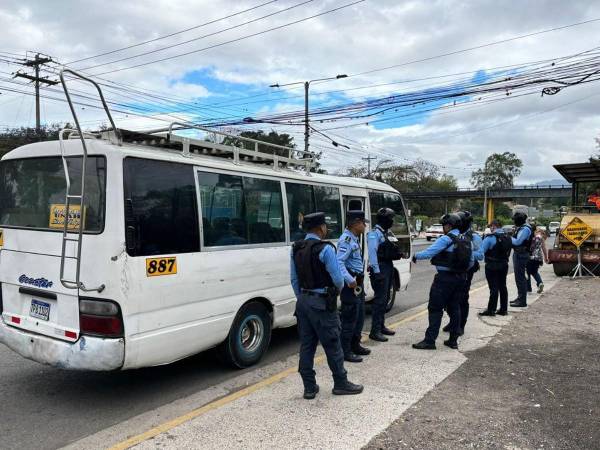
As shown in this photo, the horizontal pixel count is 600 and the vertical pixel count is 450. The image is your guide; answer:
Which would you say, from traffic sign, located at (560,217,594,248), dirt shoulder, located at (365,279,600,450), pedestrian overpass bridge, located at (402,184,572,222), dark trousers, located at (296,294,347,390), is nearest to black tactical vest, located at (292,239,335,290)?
dark trousers, located at (296,294,347,390)

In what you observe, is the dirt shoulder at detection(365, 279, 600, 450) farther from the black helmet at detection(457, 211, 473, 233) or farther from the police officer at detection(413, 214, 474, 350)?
the black helmet at detection(457, 211, 473, 233)

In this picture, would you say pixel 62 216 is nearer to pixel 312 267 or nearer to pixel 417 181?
pixel 312 267

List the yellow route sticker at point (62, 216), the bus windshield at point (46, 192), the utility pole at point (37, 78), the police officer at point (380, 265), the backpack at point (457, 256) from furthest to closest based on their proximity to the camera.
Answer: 1. the utility pole at point (37, 78)
2. the police officer at point (380, 265)
3. the backpack at point (457, 256)
4. the yellow route sticker at point (62, 216)
5. the bus windshield at point (46, 192)

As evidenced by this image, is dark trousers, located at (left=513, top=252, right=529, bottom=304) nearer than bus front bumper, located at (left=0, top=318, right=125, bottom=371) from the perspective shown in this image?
No

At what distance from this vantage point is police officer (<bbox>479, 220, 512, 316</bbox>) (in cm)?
807

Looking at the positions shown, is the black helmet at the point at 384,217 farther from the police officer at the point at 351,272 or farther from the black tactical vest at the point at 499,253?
the black tactical vest at the point at 499,253

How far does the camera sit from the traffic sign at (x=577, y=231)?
13.3m

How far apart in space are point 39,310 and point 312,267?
97.1 inches

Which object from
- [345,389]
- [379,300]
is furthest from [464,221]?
[345,389]

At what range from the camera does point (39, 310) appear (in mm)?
4359

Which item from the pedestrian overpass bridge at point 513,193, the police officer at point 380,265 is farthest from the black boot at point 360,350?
the pedestrian overpass bridge at point 513,193

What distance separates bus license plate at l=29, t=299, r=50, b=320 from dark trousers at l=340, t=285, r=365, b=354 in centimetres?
282

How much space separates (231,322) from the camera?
5.00 meters

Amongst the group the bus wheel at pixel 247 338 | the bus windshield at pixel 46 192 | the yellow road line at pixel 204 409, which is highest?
the bus windshield at pixel 46 192
